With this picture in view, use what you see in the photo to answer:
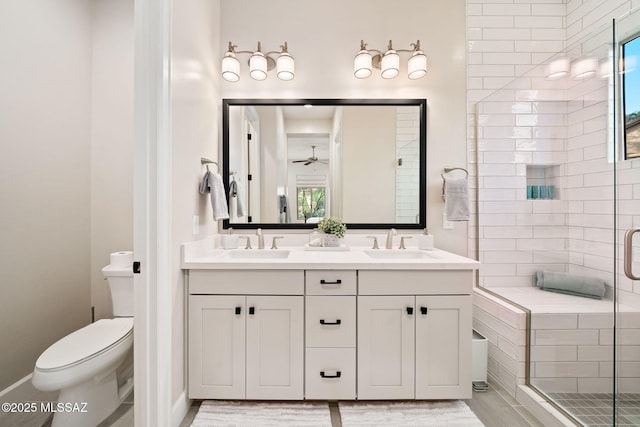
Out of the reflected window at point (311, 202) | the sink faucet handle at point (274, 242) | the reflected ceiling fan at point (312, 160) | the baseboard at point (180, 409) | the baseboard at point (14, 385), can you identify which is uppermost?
the reflected ceiling fan at point (312, 160)

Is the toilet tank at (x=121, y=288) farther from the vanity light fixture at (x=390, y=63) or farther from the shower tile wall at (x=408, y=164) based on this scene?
the vanity light fixture at (x=390, y=63)

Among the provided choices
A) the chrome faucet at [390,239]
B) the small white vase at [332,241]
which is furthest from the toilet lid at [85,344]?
the chrome faucet at [390,239]

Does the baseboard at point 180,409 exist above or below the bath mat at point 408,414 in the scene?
above

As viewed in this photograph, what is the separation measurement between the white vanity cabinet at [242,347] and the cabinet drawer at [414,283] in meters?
0.40

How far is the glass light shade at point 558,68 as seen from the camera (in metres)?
1.85

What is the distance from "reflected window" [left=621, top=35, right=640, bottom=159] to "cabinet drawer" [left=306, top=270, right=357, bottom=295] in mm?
1647

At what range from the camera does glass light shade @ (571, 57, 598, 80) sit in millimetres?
1659

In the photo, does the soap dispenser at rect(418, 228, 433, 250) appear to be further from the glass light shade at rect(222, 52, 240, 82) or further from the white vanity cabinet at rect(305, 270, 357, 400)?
the glass light shade at rect(222, 52, 240, 82)

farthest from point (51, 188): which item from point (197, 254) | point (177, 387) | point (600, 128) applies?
point (600, 128)

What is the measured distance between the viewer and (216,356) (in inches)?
60.9

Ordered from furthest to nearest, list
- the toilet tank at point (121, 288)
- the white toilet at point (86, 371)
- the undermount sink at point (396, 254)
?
1. the undermount sink at point (396, 254)
2. the toilet tank at point (121, 288)
3. the white toilet at point (86, 371)

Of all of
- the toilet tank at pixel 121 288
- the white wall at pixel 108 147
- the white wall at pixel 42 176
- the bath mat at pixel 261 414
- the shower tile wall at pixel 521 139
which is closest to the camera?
the bath mat at pixel 261 414

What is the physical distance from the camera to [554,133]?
2004 mm

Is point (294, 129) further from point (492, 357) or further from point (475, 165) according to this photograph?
point (492, 357)
